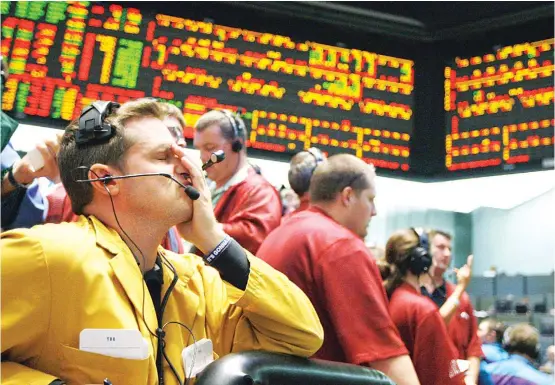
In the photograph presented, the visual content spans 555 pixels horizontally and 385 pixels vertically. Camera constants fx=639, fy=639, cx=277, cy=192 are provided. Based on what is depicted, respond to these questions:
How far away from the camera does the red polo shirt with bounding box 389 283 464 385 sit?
196 centimetres

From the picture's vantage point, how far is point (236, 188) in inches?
101

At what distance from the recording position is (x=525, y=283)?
5719 millimetres

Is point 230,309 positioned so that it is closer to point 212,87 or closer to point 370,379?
point 370,379

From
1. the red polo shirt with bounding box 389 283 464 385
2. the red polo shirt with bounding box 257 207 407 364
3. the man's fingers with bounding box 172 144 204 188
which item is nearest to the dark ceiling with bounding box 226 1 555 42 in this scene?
the red polo shirt with bounding box 389 283 464 385

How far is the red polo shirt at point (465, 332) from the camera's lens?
314cm

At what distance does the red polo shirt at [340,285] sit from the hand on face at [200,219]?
1.56ft

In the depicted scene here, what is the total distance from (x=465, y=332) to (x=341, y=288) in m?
1.82

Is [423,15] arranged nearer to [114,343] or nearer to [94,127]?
[94,127]

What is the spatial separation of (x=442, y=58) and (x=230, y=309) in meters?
3.22

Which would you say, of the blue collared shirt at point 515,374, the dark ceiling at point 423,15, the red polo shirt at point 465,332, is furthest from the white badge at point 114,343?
the dark ceiling at point 423,15

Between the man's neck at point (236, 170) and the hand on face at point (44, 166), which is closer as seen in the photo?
the hand on face at point (44, 166)

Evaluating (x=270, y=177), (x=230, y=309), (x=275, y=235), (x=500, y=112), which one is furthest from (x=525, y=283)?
(x=230, y=309)

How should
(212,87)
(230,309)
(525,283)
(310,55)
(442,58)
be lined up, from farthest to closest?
(525,283) → (442,58) → (310,55) → (212,87) → (230,309)

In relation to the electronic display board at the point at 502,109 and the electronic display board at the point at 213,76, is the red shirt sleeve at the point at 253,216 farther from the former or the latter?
the electronic display board at the point at 502,109
